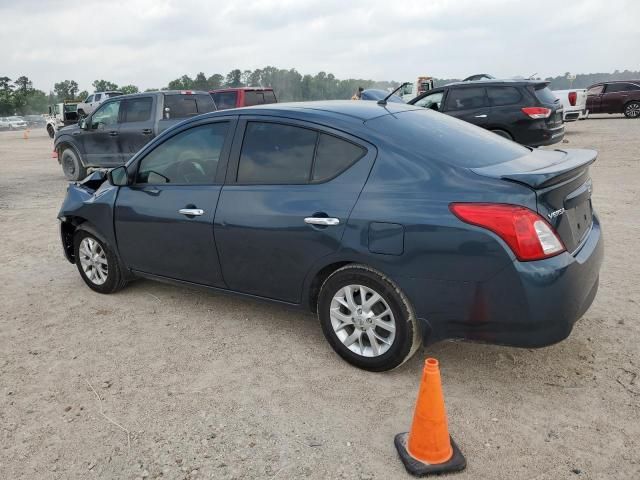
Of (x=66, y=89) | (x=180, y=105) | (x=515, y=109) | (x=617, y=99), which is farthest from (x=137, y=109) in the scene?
(x=66, y=89)

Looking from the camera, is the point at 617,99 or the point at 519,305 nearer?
the point at 519,305

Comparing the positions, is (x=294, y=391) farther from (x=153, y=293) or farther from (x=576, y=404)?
(x=153, y=293)

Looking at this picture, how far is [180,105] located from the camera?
11148 mm

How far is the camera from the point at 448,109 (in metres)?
11.7

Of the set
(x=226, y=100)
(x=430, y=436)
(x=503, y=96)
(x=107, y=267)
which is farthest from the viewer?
(x=226, y=100)

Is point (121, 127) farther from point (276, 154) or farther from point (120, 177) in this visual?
point (276, 154)

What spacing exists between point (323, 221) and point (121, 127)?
29.4 ft

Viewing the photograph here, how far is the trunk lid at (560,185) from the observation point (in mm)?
2846

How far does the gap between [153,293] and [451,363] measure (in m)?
2.77

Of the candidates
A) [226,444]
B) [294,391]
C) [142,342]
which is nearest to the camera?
[226,444]

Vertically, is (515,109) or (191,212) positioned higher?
(515,109)

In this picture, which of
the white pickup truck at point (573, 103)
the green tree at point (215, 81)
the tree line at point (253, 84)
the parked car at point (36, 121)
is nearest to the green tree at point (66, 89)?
the tree line at point (253, 84)

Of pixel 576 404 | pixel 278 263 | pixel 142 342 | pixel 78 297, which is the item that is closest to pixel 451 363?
pixel 576 404

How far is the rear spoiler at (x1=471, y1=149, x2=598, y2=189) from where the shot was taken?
284 cm
